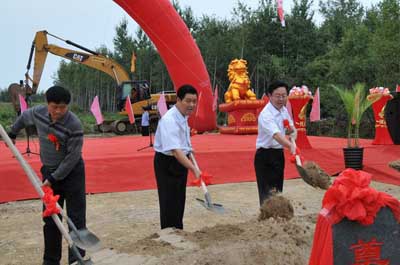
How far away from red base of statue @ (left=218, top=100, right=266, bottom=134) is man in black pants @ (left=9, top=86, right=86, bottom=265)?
30.0ft

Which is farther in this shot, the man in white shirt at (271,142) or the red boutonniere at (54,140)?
the man in white shirt at (271,142)

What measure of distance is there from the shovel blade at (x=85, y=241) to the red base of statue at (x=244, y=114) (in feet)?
30.8

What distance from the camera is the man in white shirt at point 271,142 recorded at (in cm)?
353

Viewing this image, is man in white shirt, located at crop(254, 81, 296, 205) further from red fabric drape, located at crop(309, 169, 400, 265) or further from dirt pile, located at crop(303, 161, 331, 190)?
red fabric drape, located at crop(309, 169, 400, 265)

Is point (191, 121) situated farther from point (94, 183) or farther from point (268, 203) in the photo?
point (268, 203)

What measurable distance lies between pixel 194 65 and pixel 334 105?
28.1ft

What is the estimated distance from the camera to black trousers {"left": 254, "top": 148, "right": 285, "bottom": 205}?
11.9 feet

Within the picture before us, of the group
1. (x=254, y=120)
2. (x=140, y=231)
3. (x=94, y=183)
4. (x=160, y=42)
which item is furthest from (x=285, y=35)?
(x=140, y=231)

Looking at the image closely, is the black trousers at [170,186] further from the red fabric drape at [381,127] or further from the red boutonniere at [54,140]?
the red fabric drape at [381,127]

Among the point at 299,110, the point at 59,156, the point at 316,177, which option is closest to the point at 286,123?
the point at 316,177

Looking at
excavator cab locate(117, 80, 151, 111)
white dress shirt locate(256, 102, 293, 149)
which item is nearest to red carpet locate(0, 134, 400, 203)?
white dress shirt locate(256, 102, 293, 149)

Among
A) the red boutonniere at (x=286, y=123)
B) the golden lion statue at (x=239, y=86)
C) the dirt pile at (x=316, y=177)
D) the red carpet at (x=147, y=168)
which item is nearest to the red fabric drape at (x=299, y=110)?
the red carpet at (x=147, y=168)

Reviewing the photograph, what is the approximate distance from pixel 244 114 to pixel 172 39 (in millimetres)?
2866

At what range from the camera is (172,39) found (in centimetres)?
1093
